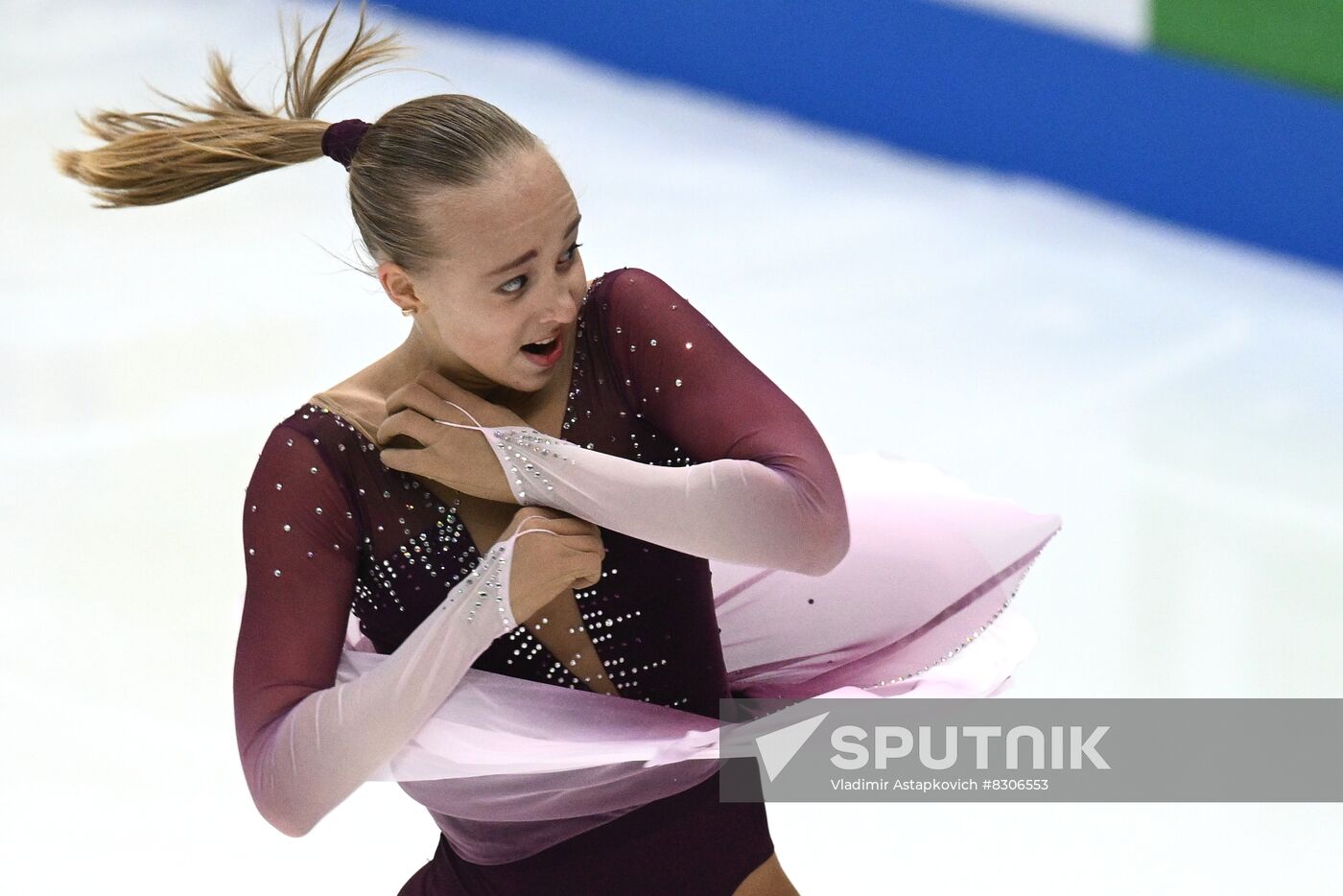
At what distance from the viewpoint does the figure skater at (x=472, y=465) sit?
1.55m

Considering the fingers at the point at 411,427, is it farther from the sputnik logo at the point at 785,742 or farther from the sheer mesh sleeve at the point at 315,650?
the sputnik logo at the point at 785,742

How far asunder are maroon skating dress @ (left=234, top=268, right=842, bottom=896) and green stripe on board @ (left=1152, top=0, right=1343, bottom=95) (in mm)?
3154

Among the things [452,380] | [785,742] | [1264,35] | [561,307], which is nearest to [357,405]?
[452,380]

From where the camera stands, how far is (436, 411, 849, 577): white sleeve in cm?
155

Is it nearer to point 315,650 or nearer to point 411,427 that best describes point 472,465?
point 411,427

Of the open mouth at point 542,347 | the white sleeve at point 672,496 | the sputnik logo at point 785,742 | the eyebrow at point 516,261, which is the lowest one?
the sputnik logo at point 785,742

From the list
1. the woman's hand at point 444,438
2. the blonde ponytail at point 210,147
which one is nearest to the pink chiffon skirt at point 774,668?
the woman's hand at point 444,438

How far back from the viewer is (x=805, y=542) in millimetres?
1595

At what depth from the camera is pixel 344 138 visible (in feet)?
5.35

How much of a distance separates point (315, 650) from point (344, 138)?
0.40 metres

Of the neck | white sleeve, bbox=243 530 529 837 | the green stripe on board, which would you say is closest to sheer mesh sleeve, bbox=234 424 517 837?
white sleeve, bbox=243 530 529 837

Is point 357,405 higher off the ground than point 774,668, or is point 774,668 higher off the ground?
point 357,405

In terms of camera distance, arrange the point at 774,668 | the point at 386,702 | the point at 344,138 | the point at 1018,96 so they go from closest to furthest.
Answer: the point at 386,702 < the point at 344,138 < the point at 774,668 < the point at 1018,96

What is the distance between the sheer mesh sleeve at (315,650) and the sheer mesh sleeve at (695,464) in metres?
0.08
